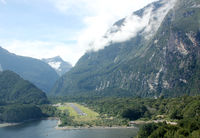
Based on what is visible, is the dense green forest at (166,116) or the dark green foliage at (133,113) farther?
the dark green foliage at (133,113)

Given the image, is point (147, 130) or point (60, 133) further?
point (60, 133)

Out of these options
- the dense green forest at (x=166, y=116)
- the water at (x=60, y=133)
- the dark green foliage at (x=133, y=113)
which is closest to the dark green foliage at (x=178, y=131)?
the dense green forest at (x=166, y=116)

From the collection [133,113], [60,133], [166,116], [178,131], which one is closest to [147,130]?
[178,131]

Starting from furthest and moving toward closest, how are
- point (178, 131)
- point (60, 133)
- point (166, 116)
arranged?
point (166, 116) → point (60, 133) → point (178, 131)

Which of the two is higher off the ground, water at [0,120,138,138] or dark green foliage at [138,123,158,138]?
dark green foliage at [138,123,158,138]

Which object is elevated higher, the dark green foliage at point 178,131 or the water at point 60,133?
the dark green foliage at point 178,131

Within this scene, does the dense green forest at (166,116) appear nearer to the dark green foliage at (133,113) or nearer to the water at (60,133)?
the dark green foliage at (133,113)

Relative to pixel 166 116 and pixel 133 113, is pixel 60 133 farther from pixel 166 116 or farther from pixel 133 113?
pixel 166 116

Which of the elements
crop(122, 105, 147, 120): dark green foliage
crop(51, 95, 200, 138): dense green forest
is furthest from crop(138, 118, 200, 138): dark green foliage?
crop(122, 105, 147, 120): dark green foliage

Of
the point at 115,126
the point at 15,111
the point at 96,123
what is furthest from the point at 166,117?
the point at 15,111

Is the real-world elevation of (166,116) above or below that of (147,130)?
above

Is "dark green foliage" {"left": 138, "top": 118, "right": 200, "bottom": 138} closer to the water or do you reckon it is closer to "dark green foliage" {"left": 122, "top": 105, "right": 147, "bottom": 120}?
the water
